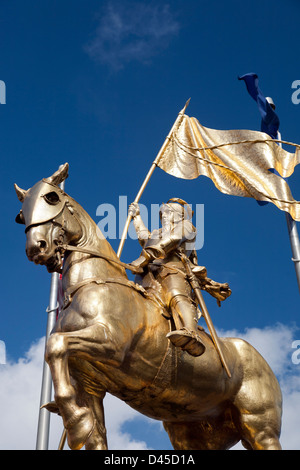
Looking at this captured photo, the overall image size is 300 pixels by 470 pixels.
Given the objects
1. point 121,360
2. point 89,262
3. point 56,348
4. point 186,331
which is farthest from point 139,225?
point 56,348

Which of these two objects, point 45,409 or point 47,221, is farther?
point 45,409

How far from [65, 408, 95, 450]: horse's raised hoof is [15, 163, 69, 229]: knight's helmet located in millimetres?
2472

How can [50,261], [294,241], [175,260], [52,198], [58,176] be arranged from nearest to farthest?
[50,261], [52,198], [58,176], [175,260], [294,241]

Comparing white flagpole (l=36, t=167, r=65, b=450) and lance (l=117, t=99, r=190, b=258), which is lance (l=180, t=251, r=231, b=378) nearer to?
lance (l=117, t=99, r=190, b=258)

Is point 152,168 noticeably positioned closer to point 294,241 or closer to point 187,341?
point 294,241

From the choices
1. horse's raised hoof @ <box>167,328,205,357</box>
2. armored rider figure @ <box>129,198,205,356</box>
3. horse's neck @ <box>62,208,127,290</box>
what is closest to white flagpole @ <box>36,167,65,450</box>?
armored rider figure @ <box>129,198,205,356</box>

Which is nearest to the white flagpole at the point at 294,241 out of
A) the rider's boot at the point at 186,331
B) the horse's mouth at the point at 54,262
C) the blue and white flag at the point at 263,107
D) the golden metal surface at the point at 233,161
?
the golden metal surface at the point at 233,161

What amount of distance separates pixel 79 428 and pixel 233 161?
19.8 ft

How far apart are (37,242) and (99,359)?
5.52ft

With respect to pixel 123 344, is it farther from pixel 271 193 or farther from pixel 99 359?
pixel 271 193

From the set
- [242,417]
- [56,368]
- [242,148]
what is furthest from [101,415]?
[242,148]

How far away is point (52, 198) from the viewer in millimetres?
7570

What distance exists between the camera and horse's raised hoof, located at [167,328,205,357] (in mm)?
6834

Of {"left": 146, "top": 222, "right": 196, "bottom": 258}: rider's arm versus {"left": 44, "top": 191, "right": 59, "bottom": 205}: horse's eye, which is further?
{"left": 146, "top": 222, "right": 196, "bottom": 258}: rider's arm
